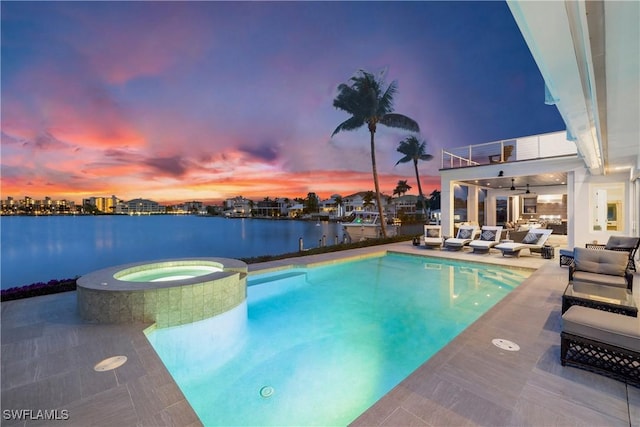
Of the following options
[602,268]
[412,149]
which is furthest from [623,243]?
[412,149]

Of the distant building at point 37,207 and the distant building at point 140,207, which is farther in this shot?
the distant building at point 140,207

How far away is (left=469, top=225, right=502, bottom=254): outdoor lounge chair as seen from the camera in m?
9.93

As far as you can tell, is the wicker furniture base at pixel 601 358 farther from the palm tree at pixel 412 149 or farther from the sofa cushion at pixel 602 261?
the palm tree at pixel 412 149

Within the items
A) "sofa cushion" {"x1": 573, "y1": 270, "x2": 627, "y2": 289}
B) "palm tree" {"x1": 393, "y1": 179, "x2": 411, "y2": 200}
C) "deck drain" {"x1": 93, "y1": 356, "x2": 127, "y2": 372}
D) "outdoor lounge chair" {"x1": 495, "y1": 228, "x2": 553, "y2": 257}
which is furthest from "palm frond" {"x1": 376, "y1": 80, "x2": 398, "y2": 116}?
"palm tree" {"x1": 393, "y1": 179, "x2": 411, "y2": 200}

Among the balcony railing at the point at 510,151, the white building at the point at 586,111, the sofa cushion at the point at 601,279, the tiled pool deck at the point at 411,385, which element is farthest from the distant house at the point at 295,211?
the tiled pool deck at the point at 411,385

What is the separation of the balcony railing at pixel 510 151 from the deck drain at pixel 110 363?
13.1 m

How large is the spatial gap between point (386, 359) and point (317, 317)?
67.5 inches

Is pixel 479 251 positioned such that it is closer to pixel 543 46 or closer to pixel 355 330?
pixel 355 330

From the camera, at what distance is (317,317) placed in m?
5.30

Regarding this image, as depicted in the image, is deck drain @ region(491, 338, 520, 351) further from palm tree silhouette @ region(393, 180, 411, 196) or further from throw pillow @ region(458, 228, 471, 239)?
palm tree silhouette @ region(393, 180, 411, 196)

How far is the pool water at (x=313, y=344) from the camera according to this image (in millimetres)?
3072

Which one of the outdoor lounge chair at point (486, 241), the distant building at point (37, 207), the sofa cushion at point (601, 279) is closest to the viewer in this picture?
the sofa cushion at point (601, 279)

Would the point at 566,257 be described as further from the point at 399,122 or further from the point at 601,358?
the point at 399,122

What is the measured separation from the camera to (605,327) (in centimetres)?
254
